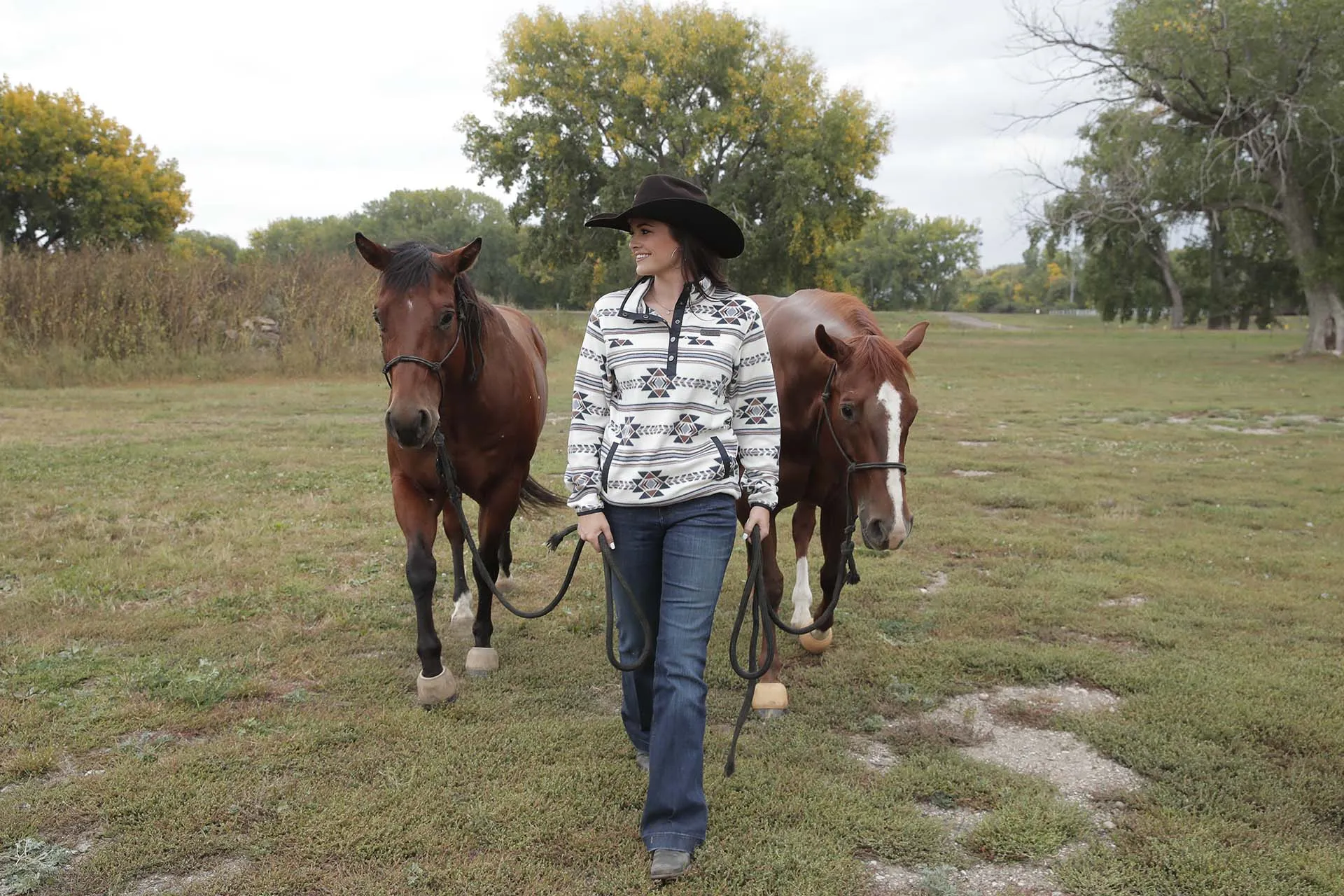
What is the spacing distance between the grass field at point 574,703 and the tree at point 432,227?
234 ft

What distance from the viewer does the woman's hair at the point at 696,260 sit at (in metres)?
2.86

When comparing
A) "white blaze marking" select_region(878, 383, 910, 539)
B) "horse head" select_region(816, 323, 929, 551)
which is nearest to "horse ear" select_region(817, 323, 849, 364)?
"horse head" select_region(816, 323, 929, 551)

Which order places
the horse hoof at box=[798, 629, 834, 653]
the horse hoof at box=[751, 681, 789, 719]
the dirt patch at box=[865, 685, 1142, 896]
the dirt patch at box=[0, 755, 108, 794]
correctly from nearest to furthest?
the dirt patch at box=[865, 685, 1142, 896], the dirt patch at box=[0, 755, 108, 794], the horse hoof at box=[751, 681, 789, 719], the horse hoof at box=[798, 629, 834, 653]

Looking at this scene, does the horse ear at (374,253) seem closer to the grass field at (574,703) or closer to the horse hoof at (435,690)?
the horse hoof at (435,690)

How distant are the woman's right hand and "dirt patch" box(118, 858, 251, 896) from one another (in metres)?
1.45

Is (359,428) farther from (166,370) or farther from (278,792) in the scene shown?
(278,792)

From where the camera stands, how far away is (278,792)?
3.07 m

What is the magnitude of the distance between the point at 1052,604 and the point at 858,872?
9.93ft

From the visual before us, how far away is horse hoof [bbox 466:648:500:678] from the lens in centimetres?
427

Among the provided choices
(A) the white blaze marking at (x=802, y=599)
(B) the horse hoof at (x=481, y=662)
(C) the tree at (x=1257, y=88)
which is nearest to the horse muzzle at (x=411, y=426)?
(B) the horse hoof at (x=481, y=662)

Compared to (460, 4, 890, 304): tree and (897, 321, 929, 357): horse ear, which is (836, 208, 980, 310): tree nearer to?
(460, 4, 890, 304): tree

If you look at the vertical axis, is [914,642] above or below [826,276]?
below

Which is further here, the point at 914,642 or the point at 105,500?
the point at 105,500

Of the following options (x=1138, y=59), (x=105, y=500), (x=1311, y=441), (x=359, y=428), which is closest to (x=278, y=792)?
(x=105, y=500)
